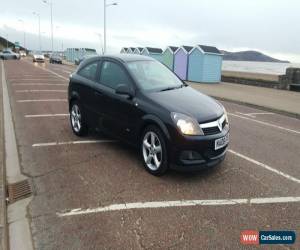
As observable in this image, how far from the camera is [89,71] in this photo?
6934 millimetres

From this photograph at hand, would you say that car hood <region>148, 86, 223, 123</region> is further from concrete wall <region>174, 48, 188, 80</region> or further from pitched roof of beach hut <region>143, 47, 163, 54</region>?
pitched roof of beach hut <region>143, 47, 163, 54</region>

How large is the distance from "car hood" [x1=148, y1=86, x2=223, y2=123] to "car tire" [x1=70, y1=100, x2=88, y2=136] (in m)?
2.24

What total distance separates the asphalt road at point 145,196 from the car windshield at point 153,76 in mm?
1342

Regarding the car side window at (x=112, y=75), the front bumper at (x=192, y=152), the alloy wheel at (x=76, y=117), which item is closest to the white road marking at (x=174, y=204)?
the front bumper at (x=192, y=152)

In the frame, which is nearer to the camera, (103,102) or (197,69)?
(103,102)

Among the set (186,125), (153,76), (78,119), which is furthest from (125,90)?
(78,119)

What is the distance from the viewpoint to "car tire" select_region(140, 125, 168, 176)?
4.95 meters

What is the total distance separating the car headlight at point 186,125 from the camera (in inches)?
187

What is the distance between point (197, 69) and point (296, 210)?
71.8 feet

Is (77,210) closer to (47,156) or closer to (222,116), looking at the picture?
(47,156)

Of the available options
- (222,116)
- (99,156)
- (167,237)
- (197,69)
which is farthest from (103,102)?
(197,69)

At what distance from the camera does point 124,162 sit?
5.80 metres

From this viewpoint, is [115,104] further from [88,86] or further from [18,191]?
[18,191]

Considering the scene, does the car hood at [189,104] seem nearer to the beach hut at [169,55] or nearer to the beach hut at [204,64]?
the beach hut at [204,64]
